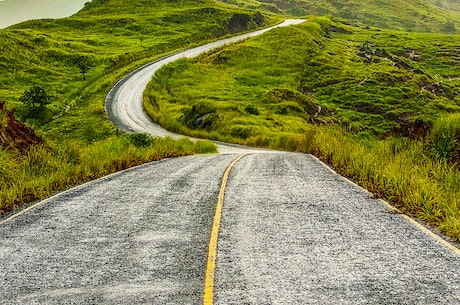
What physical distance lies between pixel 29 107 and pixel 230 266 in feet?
130

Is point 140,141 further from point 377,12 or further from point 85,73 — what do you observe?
point 377,12

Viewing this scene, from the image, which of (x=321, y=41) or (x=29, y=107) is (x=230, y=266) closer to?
(x=29, y=107)

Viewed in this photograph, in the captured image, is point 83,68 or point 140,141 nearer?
point 140,141

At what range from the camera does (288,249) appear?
21.9 feet

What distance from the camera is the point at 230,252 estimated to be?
6.62 m

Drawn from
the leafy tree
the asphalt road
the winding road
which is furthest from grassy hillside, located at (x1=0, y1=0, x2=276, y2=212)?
the leafy tree

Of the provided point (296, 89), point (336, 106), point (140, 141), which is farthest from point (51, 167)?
point (296, 89)

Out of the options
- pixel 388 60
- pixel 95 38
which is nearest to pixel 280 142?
pixel 388 60

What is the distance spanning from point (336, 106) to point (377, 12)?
146 m

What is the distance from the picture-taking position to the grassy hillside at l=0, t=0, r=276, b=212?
527 inches

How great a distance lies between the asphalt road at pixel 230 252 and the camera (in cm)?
538

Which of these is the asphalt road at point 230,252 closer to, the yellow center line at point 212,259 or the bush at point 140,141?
the yellow center line at point 212,259

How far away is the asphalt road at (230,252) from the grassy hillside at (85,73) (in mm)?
2915

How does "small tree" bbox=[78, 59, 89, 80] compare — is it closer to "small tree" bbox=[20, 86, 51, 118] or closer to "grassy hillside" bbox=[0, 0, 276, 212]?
"grassy hillside" bbox=[0, 0, 276, 212]
